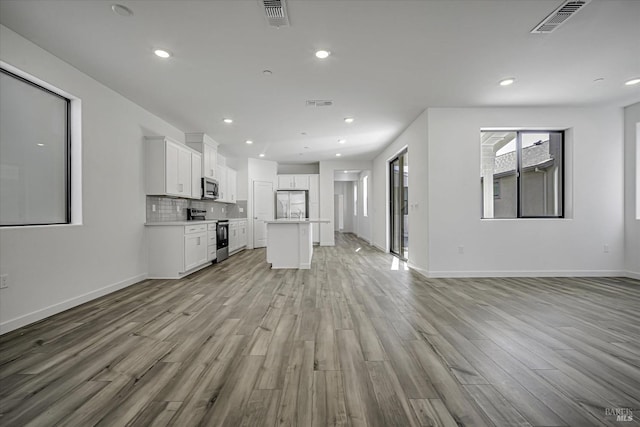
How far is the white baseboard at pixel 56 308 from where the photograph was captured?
2.46 meters

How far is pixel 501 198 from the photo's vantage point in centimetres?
471

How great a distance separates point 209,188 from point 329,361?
4.99 meters

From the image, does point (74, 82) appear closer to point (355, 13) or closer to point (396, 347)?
point (355, 13)

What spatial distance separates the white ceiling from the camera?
227 centimetres

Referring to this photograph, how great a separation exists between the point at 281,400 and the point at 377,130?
5.18 m

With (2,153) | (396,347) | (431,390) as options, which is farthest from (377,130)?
(2,153)

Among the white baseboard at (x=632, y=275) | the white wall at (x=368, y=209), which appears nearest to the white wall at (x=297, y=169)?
the white wall at (x=368, y=209)

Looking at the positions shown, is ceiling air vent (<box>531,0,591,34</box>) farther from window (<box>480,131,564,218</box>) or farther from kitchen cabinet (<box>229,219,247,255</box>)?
kitchen cabinet (<box>229,219,247,255</box>)

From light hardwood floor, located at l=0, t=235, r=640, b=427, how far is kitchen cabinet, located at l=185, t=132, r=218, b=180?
3112 mm

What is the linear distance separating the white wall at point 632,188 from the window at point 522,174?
2.88ft

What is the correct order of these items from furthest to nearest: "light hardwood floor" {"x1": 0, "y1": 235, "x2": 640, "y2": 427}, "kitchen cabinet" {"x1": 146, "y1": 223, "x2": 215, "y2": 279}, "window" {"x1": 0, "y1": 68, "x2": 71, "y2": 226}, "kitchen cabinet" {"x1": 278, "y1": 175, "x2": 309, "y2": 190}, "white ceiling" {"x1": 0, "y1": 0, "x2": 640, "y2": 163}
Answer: "kitchen cabinet" {"x1": 278, "y1": 175, "x2": 309, "y2": 190}, "kitchen cabinet" {"x1": 146, "y1": 223, "x2": 215, "y2": 279}, "window" {"x1": 0, "y1": 68, "x2": 71, "y2": 226}, "white ceiling" {"x1": 0, "y1": 0, "x2": 640, "y2": 163}, "light hardwood floor" {"x1": 0, "y1": 235, "x2": 640, "y2": 427}

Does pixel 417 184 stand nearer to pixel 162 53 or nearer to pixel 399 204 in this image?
pixel 399 204

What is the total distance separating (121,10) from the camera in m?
2.23

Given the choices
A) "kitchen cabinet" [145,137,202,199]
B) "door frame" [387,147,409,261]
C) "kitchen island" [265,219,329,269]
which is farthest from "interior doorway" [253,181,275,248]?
"door frame" [387,147,409,261]
